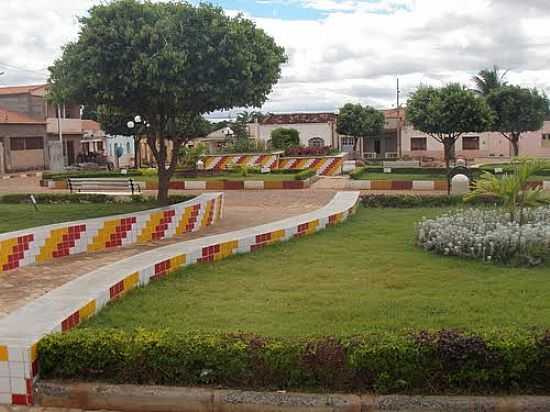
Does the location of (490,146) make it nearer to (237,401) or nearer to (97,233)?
(97,233)

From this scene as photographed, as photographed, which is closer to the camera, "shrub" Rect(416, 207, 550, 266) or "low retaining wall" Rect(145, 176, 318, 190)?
"shrub" Rect(416, 207, 550, 266)

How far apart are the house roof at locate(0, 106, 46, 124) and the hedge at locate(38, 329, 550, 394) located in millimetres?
30732

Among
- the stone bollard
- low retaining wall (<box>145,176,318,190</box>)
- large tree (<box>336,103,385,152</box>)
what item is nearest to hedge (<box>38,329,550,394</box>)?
the stone bollard

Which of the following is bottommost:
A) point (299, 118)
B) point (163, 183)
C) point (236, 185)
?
point (236, 185)

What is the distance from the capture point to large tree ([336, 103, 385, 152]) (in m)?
42.9

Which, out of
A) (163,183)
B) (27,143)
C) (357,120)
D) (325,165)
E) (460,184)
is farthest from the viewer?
(357,120)

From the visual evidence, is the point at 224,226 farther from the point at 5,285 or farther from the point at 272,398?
the point at 272,398

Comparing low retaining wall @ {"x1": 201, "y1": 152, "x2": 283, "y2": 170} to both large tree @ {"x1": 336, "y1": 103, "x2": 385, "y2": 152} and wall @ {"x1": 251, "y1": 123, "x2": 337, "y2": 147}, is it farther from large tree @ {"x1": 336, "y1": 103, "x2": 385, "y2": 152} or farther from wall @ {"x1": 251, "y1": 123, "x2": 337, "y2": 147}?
wall @ {"x1": 251, "y1": 123, "x2": 337, "y2": 147}

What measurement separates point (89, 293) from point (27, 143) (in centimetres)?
3127

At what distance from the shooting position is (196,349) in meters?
4.73

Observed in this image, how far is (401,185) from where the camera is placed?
19.7 meters

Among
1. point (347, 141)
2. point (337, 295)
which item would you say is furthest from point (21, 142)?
point (337, 295)

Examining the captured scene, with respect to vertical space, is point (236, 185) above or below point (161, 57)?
below

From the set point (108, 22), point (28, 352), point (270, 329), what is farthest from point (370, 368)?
point (108, 22)
